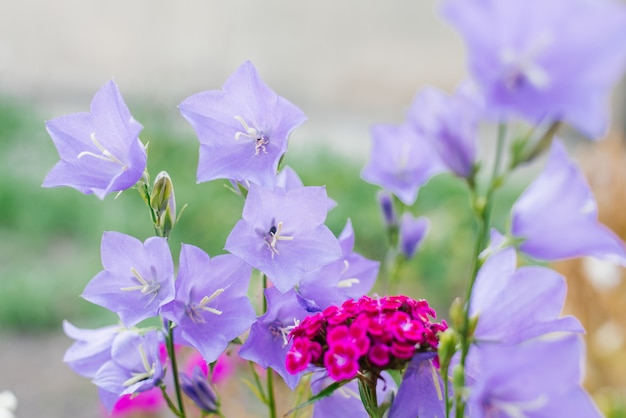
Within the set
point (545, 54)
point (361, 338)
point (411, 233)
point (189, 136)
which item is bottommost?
point (189, 136)

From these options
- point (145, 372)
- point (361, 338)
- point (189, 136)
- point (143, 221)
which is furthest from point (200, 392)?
point (189, 136)

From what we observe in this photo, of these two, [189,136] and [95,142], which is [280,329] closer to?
[95,142]

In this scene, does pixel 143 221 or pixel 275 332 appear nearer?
pixel 275 332

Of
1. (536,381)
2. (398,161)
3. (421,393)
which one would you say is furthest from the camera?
(398,161)

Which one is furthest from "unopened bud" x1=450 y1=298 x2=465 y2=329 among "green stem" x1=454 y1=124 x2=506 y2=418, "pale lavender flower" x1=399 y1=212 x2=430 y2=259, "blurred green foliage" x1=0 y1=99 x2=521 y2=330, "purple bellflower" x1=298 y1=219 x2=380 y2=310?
"blurred green foliage" x1=0 y1=99 x2=521 y2=330

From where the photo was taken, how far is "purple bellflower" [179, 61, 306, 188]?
481 millimetres

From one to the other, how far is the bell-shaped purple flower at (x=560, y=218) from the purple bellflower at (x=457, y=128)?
1.4 inches

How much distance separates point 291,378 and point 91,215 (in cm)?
258

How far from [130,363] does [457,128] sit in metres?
0.25

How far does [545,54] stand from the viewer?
1.23 feet

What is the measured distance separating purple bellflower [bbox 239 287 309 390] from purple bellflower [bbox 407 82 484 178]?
128 mm

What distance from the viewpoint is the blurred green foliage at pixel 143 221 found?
255cm

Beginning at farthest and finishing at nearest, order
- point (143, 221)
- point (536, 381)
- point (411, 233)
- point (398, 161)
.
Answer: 1. point (143, 221)
2. point (411, 233)
3. point (398, 161)
4. point (536, 381)

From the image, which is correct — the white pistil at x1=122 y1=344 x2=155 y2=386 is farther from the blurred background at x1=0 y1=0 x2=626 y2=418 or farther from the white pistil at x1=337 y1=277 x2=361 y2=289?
the blurred background at x1=0 y1=0 x2=626 y2=418
